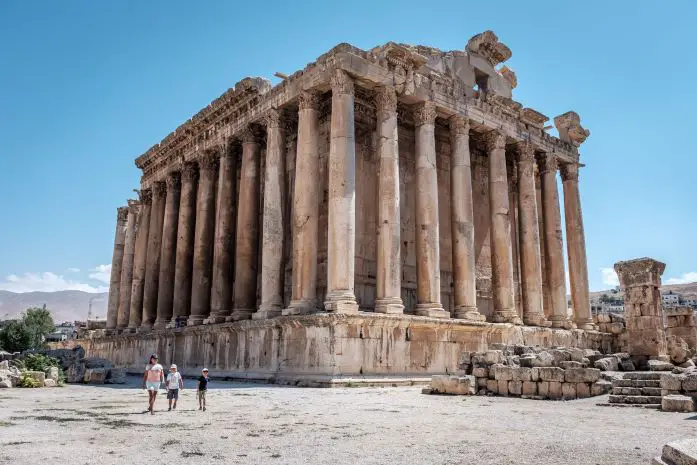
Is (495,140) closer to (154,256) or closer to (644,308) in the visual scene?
(644,308)

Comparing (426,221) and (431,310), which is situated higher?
(426,221)

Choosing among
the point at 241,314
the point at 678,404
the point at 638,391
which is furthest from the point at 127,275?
the point at 678,404

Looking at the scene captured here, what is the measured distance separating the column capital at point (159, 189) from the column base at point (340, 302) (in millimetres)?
16308

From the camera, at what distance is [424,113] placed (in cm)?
2056

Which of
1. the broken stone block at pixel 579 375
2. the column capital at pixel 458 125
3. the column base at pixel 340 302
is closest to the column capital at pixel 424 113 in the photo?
the column capital at pixel 458 125

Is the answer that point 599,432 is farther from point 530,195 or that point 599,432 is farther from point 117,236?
point 117,236

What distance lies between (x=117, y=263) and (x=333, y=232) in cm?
2185

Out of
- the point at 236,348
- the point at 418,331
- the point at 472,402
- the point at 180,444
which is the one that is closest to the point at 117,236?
the point at 236,348

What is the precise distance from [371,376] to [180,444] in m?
9.76

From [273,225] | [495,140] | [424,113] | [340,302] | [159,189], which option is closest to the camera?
[340,302]

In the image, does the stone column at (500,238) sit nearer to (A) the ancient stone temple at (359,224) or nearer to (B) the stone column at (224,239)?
(A) the ancient stone temple at (359,224)

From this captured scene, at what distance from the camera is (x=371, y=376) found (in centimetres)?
1627

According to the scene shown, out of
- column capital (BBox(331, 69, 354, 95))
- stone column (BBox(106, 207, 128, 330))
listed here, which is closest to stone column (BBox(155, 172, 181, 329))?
stone column (BBox(106, 207, 128, 330))

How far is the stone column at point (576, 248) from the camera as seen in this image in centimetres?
2562
